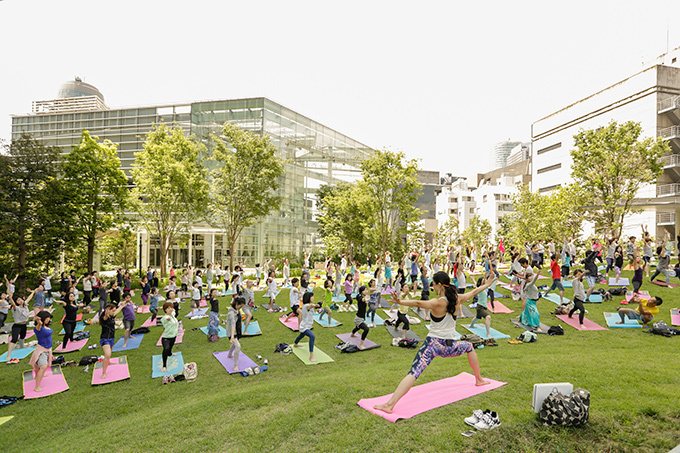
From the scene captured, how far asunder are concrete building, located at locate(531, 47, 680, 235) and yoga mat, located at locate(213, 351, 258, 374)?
30.6 m

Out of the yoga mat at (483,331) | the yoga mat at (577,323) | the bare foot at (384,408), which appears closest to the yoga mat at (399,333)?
the yoga mat at (483,331)

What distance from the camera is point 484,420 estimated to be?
4.86 meters

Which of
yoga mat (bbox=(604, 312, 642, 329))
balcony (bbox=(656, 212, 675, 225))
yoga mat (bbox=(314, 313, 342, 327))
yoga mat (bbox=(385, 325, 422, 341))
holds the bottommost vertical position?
yoga mat (bbox=(314, 313, 342, 327))

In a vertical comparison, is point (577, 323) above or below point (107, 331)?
below

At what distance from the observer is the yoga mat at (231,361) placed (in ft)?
31.0

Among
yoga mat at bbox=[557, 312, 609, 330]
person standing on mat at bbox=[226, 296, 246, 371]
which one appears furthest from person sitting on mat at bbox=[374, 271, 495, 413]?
yoga mat at bbox=[557, 312, 609, 330]

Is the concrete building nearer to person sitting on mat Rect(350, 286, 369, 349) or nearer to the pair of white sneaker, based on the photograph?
person sitting on mat Rect(350, 286, 369, 349)

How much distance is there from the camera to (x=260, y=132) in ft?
115

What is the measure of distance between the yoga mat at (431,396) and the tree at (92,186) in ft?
78.0

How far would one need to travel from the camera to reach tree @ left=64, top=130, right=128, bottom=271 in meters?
22.6

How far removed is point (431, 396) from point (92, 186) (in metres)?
25.4

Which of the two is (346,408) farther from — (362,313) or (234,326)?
(362,313)

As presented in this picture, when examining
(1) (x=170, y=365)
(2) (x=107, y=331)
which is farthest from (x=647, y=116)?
(2) (x=107, y=331)

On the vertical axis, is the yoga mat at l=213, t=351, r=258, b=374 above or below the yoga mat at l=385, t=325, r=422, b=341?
below
